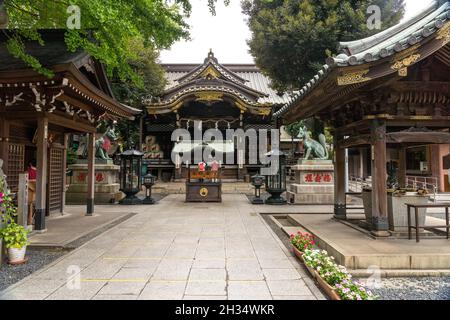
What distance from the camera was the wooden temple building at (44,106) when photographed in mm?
6594

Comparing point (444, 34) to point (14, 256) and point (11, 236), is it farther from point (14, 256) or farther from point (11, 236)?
point (14, 256)

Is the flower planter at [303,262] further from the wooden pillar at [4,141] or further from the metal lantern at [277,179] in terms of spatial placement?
the metal lantern at [277,179]

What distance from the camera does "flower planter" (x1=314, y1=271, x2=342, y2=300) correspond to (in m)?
3.58

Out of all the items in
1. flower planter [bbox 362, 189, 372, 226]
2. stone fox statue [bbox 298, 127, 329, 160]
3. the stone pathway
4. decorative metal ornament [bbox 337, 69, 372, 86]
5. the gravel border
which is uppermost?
decorative metal ornament [bbox 337, 69, 372, 86]

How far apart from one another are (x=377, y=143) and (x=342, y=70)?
193 centimetres

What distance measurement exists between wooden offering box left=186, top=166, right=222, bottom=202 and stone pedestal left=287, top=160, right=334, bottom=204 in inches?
149

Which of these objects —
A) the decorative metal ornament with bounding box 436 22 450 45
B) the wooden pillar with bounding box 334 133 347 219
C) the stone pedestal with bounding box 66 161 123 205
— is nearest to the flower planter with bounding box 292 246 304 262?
the wooden pillar with bounding box 334 133 347 219

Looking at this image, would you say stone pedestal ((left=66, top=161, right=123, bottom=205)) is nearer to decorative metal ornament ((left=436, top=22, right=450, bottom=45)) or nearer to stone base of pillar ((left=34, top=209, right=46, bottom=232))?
stone base of pillar ((left=34, top=209, right=46, bottom=232))

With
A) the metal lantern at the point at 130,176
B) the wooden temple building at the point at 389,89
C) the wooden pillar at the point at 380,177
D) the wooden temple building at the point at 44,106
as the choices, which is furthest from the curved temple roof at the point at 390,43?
the metal lantern at the point at 130,176

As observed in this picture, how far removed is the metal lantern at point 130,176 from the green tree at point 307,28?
8.56 meters

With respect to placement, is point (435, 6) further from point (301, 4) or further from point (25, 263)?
point (25, 263)

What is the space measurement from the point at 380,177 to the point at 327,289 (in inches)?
122

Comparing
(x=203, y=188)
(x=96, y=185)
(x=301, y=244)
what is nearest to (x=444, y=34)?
(x=301, y=244)

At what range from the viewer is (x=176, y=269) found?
4785 mm
